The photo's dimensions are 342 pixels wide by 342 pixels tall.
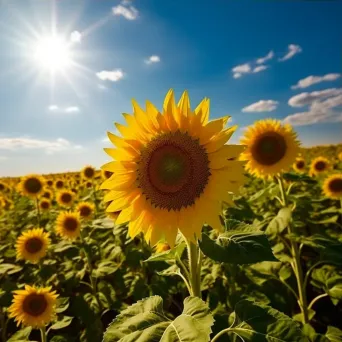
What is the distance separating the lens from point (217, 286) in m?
4.86

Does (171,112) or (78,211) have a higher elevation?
(171,112)

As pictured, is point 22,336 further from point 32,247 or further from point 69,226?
point 69,226

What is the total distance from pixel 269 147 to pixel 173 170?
2405 millimetres

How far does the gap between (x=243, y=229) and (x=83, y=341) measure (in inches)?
132

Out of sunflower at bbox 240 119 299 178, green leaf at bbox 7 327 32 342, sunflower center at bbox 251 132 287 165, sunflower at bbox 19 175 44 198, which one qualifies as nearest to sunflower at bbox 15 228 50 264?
green leaf at bbox 7 327 32 342

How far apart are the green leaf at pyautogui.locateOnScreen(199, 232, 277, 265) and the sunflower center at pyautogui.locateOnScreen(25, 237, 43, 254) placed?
15.5ft

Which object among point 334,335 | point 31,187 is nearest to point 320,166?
point 334,335

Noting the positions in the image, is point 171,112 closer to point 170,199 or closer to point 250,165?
point 170,199

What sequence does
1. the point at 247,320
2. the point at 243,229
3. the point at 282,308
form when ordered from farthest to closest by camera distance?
the point at 282,308 < the point at 243,229 < the point at 247,320

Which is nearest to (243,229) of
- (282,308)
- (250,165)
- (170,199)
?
(170,199)

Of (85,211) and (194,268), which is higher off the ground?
(85,211)

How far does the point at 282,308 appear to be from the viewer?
4.27 m

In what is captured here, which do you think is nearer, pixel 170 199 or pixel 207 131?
pixel 207 131

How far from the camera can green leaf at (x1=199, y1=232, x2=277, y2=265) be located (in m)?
2.02
